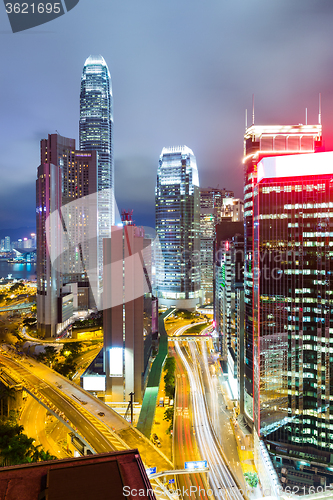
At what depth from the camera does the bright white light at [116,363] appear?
24000mm

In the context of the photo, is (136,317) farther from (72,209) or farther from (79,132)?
(79,132)

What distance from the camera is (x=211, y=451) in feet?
60.8

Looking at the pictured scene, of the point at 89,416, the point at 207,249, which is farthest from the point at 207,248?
the point at 89,416

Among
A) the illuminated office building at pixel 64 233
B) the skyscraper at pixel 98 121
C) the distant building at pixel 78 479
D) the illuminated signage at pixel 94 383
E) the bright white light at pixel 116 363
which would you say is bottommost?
the illuminated signage at pixel 94 383

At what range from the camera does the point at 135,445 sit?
1591 centimetres

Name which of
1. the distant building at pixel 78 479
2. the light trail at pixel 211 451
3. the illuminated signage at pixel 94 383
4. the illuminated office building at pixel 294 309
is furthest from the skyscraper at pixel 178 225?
the distant building at pixel 78 479

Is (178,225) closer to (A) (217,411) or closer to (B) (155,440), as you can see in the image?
(A) (217,411)

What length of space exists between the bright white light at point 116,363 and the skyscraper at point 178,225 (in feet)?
106

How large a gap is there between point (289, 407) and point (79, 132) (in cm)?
7050

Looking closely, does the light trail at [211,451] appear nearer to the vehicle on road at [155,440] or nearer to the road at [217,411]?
the road at [217,411]

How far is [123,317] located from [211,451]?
1085 centimetres

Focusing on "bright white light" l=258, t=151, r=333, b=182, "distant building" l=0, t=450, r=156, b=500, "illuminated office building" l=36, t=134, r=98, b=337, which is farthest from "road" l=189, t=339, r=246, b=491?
"illuminated office building" l=36, t=134, r=98, b=337

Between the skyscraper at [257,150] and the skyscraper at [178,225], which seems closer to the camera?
the skyscraper at [257,150]

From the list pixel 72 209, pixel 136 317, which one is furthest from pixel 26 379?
pixel 72 209
